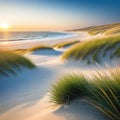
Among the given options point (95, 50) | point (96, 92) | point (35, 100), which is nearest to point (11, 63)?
point (35, 100)

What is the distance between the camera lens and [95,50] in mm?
9047

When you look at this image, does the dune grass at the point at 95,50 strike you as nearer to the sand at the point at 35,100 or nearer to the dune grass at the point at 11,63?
the sand at the point at 35,100

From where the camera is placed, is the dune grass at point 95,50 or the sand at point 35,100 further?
the dune grass at point 95,50

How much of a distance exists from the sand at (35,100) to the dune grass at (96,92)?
0.12 meters

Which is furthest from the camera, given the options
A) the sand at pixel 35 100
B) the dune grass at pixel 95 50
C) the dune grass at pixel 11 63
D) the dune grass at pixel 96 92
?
the dune grass at pixel 95 50

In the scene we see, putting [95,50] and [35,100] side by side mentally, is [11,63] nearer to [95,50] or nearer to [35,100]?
[35,100]

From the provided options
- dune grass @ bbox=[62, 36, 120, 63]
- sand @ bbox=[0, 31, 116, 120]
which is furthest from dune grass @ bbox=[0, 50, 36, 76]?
dune grass @ bbox=[62, 36, 120, 63]

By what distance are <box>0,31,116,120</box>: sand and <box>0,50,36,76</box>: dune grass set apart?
0.18 m

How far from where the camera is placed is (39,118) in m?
Answer: 3.34

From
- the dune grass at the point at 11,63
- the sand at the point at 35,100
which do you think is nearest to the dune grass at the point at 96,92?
the sand at the point at 35,100

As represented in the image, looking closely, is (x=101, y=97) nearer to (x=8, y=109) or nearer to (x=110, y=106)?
(x=110, y=106)

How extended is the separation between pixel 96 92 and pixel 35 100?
1.60 metres

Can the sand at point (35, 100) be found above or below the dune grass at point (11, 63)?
below

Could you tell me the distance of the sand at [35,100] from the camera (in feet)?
10.6
